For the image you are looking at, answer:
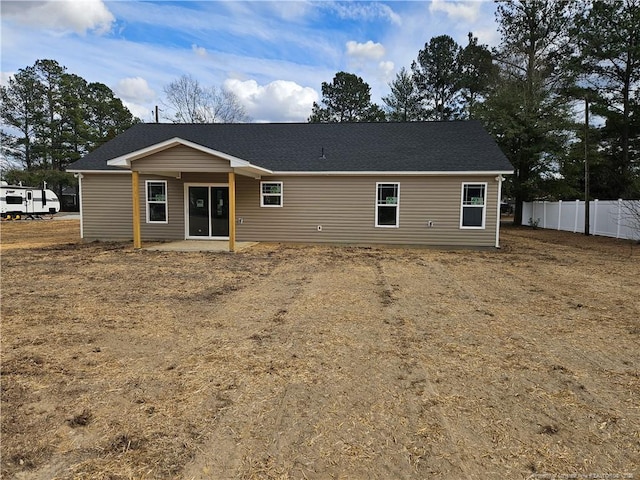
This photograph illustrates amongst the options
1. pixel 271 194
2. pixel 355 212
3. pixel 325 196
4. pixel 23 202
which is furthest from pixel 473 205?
pixel 23 202

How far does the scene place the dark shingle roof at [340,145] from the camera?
12.9 m

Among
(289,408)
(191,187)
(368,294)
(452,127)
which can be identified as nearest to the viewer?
(289,408)

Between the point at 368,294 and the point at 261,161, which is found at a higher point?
the point at 261,161

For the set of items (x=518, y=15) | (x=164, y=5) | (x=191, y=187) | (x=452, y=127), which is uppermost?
(x=518, y=15)

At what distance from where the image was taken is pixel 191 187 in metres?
13.6

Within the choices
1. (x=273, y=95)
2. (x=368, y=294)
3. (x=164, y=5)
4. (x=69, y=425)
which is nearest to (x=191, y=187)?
(x=164, y=5)

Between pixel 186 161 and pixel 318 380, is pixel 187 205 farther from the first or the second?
pixel 318 380

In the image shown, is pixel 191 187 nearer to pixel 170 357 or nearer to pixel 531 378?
pixel 170 357

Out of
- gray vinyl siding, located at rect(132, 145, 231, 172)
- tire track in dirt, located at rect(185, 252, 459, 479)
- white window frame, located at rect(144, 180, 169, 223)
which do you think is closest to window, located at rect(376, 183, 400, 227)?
gray vinyl siding, located at rect(132, 145, 231, 172)

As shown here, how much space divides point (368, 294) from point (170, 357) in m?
3.51

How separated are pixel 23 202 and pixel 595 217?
3272cm

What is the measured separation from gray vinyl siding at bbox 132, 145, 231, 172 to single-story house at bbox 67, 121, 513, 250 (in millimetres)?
1194

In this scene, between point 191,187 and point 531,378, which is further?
point 191,187

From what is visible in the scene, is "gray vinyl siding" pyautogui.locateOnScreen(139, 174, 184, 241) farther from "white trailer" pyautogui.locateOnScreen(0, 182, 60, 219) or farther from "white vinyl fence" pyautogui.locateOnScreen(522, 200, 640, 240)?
"white trailer" pyautogui.locateOnScreen(0, 182, 60, 219)
